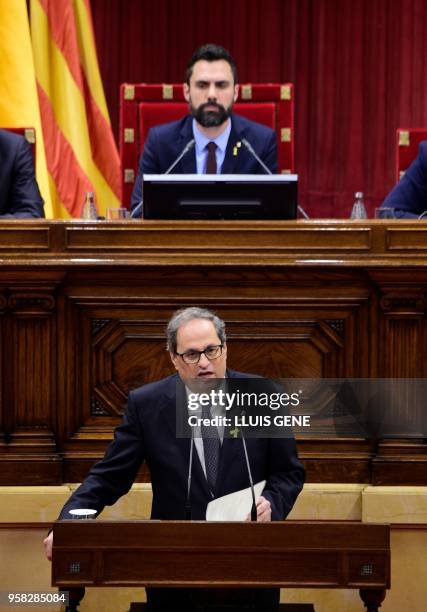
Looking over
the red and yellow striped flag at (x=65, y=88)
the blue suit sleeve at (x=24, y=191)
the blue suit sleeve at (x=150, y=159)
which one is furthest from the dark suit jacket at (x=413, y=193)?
the red and yellow striped flag at (x=65, y=88)

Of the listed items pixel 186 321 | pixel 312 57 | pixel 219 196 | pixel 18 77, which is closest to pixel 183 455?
pixel 186 321

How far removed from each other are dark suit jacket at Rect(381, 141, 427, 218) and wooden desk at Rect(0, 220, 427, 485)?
73 cm

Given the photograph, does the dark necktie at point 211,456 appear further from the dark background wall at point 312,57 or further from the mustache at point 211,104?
the dark background wall at point 312,57

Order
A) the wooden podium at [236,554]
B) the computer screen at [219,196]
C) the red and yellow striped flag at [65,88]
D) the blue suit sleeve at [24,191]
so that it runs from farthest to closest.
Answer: the red and yellow striped flag at [65,88] < the blue suit sleeve at [24,191] < the computer screen at [219,196] < the wooden podium at [236,554]

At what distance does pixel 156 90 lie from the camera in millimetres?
4352

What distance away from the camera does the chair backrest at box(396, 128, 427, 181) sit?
13.8 feet

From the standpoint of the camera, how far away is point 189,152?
394 centimetres

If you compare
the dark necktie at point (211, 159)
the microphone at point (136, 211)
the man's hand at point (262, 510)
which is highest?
the dark necktie at point (211, 159)

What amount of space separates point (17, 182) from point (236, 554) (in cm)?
247

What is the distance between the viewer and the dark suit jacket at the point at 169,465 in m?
2.06

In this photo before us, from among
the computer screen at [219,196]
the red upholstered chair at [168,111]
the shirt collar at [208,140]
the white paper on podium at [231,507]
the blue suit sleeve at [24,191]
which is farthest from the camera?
the red upholstered chair at [168,111]

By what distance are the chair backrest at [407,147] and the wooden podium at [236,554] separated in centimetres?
277

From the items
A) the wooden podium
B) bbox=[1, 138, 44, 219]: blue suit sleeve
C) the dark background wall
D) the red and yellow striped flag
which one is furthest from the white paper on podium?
the dark background wall

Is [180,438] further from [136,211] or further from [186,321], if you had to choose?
[136,211]
